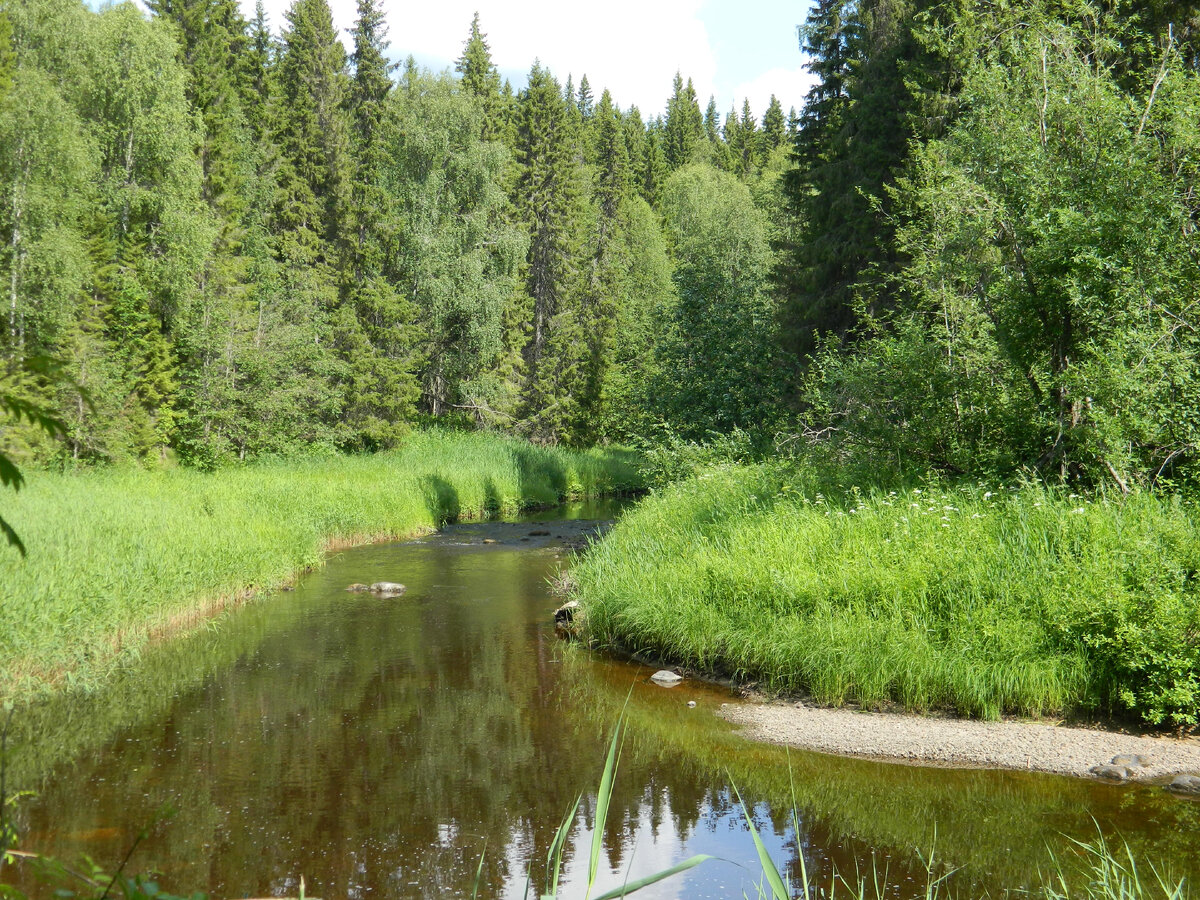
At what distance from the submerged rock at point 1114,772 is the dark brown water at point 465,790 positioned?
0.45 feet

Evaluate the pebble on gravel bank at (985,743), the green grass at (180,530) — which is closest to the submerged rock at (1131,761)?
the pebble on gravel bank at (985,743)

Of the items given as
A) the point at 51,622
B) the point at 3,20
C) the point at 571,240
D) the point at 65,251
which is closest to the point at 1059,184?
the point at 51,622

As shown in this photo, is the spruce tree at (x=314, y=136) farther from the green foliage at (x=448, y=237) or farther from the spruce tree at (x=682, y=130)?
the spruce tree at (x=682, y=130)

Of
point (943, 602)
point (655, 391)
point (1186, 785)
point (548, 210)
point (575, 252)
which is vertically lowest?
point (1186, 785)

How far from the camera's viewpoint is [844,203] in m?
21.8

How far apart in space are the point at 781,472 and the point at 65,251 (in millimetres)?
17303

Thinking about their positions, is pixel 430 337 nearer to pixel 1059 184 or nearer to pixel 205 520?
pixel 205 520

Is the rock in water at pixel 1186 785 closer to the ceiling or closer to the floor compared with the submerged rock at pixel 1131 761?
closer to the floor

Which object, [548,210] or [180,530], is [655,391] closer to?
[180,530]

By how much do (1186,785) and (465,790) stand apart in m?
6.14

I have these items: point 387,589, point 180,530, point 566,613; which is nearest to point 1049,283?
point 566,613

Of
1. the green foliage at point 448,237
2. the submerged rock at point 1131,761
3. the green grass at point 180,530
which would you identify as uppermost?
the green foliage at point 448,237

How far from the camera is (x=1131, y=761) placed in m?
8.23

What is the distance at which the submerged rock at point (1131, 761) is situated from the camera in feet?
26.8
